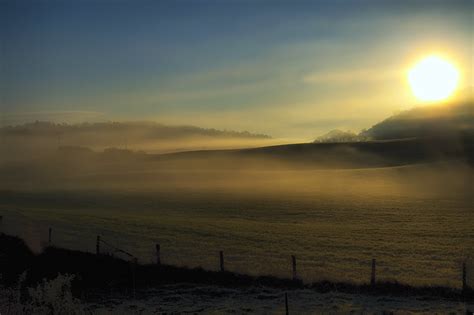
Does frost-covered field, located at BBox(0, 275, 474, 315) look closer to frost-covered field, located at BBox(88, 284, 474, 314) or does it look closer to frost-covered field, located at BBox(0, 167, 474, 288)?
frost-covered field, located at BBox(88, 284, 474, 314)

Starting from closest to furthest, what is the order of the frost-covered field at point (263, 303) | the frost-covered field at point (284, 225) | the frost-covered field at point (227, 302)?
the frost-covered field at point (227, 302) → the frost-covered field at point (263, 303) → the frost-covered field at point (284, 225)

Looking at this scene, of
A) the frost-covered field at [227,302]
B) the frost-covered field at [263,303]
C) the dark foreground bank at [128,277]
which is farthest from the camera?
the dark foreground bank at [128,277]

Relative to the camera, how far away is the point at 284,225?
111 feet

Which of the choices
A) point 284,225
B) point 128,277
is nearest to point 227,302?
point 128,277

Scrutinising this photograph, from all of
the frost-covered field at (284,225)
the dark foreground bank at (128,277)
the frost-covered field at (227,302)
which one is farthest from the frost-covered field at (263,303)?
the frost-covered field at (284,225)

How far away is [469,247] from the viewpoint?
25.1m

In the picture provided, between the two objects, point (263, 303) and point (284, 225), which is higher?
point (284, 225)

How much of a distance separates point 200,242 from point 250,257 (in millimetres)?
4657

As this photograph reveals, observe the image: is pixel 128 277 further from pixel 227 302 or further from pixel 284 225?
pixel 284 225

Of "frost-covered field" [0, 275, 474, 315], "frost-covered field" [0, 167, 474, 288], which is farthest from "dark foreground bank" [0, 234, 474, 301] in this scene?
"frost-covered field" [0, 167, 474, 288]

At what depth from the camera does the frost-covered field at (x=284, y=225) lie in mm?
21453

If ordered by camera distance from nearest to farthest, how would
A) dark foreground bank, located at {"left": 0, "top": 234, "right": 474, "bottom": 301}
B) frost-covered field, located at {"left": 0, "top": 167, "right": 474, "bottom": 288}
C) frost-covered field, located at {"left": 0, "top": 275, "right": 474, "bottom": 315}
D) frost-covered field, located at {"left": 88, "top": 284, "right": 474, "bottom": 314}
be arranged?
frost-covered field, located at {"left": 0, "top": 275, "right": 474, "bottom": 315} → frost-covered field, located at {"left": 88, "top": 284, "right": 474, "bottom": 314} → dark foreground bank, located at {"left": 0, "top": 234, "right": 474, "bottom": 301} → frost-covered field, located at {"left": 0, "top": 167, "right": 474, "bottom": 288}

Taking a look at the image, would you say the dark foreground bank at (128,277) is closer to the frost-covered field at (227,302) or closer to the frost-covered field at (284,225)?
the frost-covered field at (227,302)

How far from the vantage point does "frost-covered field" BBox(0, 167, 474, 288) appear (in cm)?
2145
